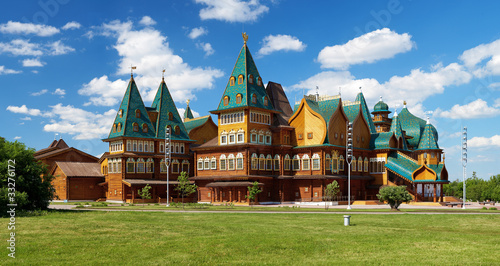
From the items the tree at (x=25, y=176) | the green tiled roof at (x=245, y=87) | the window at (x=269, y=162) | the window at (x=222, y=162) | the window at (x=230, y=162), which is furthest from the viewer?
the window at (x=222, y=162)

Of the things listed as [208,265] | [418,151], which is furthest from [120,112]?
[208,265]

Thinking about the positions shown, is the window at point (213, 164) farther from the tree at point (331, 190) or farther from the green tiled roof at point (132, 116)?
the tree at point (331, 190)

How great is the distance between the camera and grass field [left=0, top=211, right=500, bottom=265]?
55.4 feet

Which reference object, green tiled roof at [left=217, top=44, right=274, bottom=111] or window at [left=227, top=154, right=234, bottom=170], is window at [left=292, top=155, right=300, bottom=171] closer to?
green tiled roof at [left=217, top=44, right=274, bottom=111]

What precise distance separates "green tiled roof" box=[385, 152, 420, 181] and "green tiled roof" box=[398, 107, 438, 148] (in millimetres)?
13557

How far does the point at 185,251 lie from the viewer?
1809 cm

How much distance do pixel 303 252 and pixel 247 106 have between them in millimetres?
44334

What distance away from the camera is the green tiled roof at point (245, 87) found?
63.2m

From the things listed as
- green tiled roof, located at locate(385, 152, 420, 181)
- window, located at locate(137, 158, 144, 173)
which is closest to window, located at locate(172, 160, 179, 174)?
window, located at locate(137, 158, 144, 173)

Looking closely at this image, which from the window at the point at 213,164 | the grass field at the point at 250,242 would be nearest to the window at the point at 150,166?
the window at the point at 213,164

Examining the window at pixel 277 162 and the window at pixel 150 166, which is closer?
the window at pixel 277 162

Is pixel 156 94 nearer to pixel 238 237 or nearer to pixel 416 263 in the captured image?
pixel 238 237

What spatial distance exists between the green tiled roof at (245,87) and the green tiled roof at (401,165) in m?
18.3

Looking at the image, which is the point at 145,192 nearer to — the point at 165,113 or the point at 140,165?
the point at 140,165
